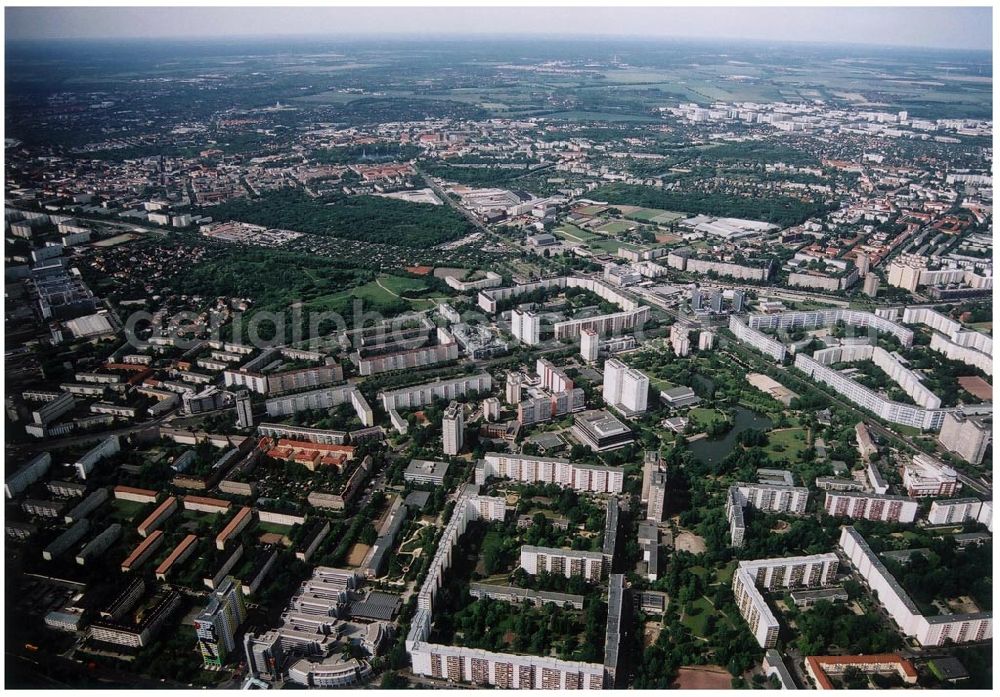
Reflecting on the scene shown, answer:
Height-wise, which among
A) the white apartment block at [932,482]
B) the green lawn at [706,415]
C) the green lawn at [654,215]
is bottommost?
the green lawn at [706,415]

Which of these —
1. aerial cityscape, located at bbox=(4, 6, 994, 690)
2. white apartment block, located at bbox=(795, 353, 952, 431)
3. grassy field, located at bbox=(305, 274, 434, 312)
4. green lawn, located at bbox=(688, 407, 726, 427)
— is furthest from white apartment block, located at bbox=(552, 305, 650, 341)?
grassy field, located at bbox=(305, 274, 434, 312)

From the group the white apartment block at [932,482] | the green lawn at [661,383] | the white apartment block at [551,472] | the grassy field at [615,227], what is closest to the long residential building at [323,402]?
the white apartment block at [551,472]

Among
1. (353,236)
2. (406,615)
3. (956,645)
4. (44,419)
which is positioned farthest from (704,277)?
(44,419)

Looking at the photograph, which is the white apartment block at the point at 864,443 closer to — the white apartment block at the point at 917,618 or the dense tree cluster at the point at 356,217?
the white apartment block at the point at 917,618

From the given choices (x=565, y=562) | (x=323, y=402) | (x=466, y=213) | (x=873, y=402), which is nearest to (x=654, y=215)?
(x=466, y=213)

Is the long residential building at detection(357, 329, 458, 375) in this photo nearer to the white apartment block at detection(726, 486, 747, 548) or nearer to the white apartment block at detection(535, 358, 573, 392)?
the white apartment block at detection(535, 358, 573, 392)

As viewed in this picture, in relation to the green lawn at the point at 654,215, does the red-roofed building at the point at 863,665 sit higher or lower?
lower
